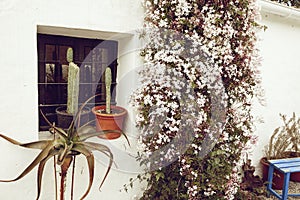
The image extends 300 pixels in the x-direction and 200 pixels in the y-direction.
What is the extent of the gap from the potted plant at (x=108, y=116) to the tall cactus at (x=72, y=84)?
211mm

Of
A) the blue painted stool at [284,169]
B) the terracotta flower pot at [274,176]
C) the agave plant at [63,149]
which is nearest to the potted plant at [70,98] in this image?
the agave plant at [63,149]

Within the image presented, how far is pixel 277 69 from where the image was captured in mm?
3426

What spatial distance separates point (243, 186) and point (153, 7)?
2.18 m

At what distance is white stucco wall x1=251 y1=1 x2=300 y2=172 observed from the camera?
3.26 m

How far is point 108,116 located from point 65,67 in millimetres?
569

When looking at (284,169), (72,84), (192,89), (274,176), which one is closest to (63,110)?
(72,84)

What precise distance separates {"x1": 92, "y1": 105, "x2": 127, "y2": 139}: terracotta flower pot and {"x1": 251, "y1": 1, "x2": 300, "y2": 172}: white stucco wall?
1.80 meters

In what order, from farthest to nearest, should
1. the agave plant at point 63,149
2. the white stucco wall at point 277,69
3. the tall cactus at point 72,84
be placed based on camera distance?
the white stucco wall at point 277,69, the tall cactus at point 72,84, the agave plant at point 63,149

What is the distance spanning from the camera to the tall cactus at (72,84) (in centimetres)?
209

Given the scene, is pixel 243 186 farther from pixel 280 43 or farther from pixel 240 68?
pixel 280 43

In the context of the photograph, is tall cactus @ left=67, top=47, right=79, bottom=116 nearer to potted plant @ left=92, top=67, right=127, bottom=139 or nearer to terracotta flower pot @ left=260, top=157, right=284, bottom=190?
potted plant @ left=92, top=67, right=127, bottom=139

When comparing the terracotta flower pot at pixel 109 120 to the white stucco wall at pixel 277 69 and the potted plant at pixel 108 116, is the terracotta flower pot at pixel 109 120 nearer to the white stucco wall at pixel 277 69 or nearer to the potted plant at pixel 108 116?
the potted plant at pixel 108 116

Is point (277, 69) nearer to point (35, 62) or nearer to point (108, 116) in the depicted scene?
point (108, 116)

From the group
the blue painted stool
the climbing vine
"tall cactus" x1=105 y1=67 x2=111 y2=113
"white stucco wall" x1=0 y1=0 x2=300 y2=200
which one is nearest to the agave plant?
"white stucco wall" x1=0 y1=0 x2=300 y2=200
